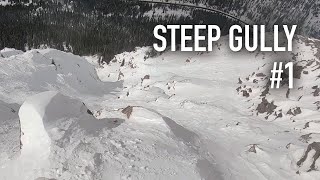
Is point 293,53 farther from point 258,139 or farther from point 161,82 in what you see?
point 258,139

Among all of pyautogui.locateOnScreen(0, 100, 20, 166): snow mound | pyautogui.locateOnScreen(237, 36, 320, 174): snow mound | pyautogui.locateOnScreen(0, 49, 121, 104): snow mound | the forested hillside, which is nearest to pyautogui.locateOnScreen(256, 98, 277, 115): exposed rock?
pyautogui.locateOnScreen(237, 36, 320, 174): snow mound

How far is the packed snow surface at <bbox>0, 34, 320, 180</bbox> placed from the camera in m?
17.1

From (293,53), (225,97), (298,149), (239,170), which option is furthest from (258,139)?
(293,53)

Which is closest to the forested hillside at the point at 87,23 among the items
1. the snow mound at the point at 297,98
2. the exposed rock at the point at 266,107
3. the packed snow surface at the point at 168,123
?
the packed snow surface at the point at 168,123

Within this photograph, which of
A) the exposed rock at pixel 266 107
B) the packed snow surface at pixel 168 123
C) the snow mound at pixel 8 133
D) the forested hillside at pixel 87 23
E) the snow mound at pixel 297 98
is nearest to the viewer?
the packed snow surface at pixel 168 123

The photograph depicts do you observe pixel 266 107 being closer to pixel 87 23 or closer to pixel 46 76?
pixel 46 76

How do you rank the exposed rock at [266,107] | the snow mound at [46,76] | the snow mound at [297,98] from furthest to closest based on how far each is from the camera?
the snow mound at [46,76] < the exposed rock at [266,107] < the snow mound at [297,98]

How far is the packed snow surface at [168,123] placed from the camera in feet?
56.1

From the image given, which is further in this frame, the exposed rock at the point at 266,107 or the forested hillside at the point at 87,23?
the forested hillside at the point at 87,23

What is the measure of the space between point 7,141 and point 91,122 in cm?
439

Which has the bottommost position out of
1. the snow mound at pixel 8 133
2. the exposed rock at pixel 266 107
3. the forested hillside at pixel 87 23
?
the exposed rock at pixel 266 107

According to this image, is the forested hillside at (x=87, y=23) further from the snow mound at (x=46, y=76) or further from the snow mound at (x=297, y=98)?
the snow mound at (x=297, y=98)

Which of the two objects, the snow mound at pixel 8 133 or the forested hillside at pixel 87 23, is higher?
the forested hillside at pixel 87 23

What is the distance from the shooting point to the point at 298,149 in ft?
72.1
